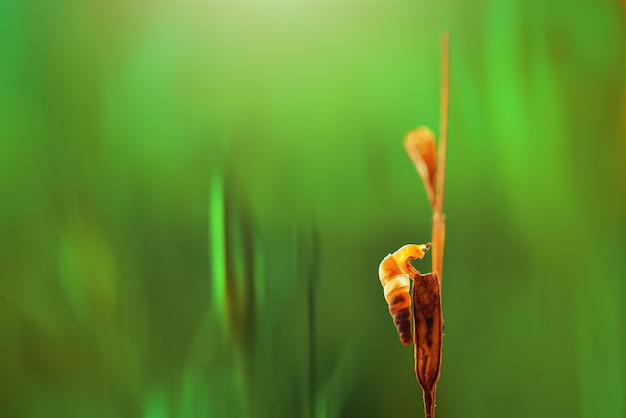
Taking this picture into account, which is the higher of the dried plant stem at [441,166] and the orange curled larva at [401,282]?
the dried plant stem at [441,166]

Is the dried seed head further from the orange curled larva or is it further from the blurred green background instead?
the orange curled larva

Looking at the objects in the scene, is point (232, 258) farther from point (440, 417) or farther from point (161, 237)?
point (440, 417)

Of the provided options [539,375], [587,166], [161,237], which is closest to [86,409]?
[161,237]

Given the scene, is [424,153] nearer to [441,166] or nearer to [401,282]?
[441,166]

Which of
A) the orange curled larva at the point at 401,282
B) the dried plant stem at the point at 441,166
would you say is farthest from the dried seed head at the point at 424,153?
the orange curled larva at the point at 401,282

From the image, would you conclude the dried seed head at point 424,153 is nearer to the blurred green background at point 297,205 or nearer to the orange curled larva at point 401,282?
the blurred green background at point 297,205

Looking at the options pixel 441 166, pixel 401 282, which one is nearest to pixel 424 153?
pixel 441 166
